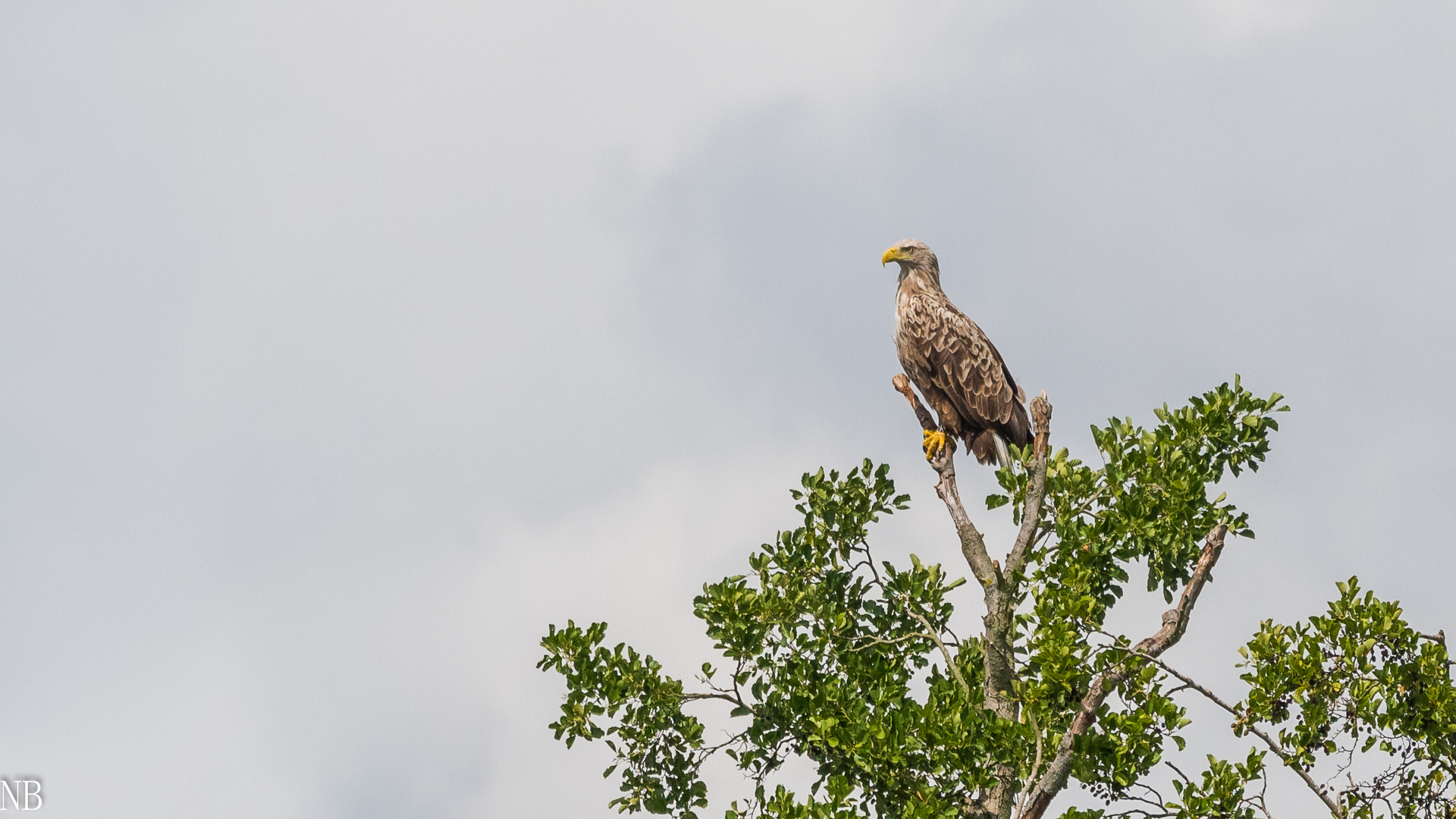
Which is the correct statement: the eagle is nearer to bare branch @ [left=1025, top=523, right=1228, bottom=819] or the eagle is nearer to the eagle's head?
the eagle's head

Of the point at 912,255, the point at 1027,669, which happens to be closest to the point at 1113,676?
the point at 1027,669

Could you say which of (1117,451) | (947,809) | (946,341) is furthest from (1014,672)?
(946,341)

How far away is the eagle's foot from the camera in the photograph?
10.1 metres

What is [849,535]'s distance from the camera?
9062mm

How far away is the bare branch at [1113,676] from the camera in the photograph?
7.70 m

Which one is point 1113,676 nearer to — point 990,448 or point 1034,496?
point 1034,496

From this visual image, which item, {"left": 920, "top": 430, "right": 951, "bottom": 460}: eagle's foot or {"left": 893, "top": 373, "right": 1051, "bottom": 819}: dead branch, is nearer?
{"left": 893, "top": 373, "right": 1051, "bottom": 819}: dead branch

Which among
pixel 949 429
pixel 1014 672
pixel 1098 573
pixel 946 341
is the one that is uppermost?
pixel 946 341

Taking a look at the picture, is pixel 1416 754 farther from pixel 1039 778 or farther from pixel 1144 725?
pixel 1039 778

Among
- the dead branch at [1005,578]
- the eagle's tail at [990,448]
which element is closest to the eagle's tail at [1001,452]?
the eagle's tail at [990,448]

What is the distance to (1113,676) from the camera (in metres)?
7.86

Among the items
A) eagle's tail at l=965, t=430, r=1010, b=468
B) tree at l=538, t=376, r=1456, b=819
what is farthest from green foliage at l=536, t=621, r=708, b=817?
eagle's tail at l=965, t=430, r=1010, b=468

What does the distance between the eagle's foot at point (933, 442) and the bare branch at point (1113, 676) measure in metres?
2.41

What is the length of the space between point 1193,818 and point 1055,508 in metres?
2.44
